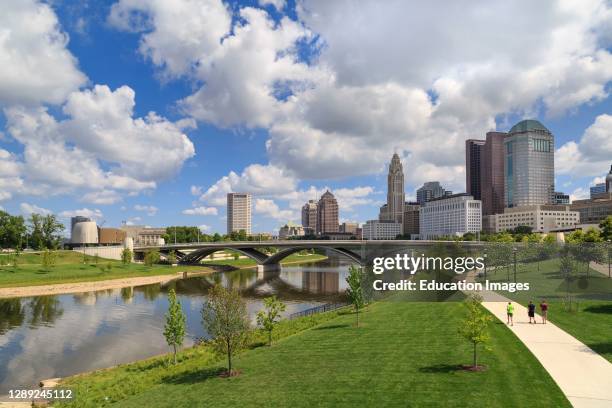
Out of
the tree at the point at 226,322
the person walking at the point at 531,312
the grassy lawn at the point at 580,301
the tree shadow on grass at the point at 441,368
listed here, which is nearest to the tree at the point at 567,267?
the grassy lawn at the point at 580,301

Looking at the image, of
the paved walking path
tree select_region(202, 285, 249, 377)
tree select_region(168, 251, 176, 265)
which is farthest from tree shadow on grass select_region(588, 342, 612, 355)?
tree select_region(168, 251, 176, 265)

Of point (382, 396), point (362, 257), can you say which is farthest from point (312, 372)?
point (362, 257)

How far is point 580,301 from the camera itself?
38.8 m

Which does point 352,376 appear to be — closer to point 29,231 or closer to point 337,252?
point 337,252

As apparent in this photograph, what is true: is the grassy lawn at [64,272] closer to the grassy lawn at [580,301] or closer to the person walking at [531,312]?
the grassy lawn at [580,301]

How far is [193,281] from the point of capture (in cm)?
10125

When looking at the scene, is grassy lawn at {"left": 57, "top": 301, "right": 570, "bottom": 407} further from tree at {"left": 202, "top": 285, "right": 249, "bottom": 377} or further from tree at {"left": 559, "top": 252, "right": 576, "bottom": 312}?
tree at {"left": 559, "top": 252, "right": 576, "bottom": 312}

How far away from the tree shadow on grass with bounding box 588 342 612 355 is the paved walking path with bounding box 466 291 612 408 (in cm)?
34

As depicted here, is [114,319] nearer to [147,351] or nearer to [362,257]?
[147,351]

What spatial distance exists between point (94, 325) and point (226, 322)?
31.7 m

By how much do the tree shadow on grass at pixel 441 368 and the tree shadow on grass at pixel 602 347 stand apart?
8.22 meters

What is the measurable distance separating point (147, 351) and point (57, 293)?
49.1m

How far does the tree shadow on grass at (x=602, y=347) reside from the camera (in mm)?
23797

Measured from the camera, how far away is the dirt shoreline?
73250mm
